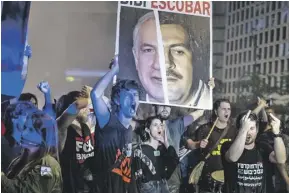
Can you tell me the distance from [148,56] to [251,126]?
41.2 inches

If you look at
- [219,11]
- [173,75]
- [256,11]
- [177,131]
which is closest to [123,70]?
[173,75]

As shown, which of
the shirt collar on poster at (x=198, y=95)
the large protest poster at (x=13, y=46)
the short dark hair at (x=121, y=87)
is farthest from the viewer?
the shirt collar on poster at (x=198, y=95)

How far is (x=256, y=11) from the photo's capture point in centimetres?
403

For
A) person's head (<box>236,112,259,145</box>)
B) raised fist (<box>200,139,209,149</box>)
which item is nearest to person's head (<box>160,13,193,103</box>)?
raised fist (<box>200,139,209,149</box>)

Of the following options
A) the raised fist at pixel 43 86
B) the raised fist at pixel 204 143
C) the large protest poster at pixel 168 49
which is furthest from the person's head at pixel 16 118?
the raised fist at pixel 204 143

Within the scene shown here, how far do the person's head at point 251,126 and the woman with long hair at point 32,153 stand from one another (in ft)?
4.99

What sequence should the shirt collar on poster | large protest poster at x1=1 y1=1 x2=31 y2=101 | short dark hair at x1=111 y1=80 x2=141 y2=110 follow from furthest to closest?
the shirt collar on poster < short dark hair at x1=111 y1=80 x2=141 y2=110 < large protest poster at x1=1 y1=1 x2=31 y2=101

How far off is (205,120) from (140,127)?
547 mm

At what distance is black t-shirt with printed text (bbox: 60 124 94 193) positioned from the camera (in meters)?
3.88

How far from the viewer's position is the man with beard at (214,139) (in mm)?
3996

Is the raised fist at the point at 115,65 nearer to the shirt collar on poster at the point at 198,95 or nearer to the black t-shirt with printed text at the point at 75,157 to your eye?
the black t-shirt with printed text at the point at 75,157

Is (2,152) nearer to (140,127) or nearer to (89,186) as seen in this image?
(89,186)

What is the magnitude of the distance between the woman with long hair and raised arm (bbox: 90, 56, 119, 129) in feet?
1.18

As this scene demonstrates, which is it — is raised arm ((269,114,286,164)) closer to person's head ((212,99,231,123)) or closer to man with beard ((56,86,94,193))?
person's head ((212,99,231,123))
